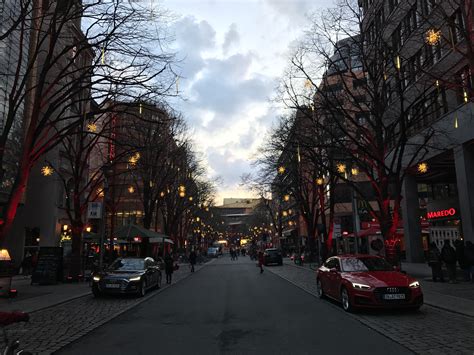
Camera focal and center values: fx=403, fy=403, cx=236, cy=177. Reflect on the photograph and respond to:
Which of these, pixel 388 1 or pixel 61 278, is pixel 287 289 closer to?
pixel 61 278

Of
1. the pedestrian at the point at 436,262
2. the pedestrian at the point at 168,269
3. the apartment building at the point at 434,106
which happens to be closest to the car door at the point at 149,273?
the pedestrian at the point at 168,269

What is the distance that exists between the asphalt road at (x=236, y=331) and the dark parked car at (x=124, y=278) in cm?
165

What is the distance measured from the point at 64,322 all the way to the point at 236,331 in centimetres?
457

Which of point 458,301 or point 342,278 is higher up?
point 342,278

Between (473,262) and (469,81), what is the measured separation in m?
9.33

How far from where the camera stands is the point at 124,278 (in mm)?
14914

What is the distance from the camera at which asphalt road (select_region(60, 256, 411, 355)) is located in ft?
23.5

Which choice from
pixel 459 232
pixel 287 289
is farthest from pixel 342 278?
pixel 459 232

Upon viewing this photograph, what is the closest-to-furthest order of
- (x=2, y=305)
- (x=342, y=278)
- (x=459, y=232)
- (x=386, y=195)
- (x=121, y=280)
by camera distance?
(x=342, y=278) → (x=2, y=305) → (x=121, y=280) → (x=386, y=195) → (x=459, y=232)

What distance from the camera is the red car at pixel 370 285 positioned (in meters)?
10.2

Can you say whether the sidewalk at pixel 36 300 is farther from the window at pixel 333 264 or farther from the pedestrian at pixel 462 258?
the pedestrian at pixel 462 258

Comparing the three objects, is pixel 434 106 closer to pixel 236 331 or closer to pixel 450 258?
pixel 450 258

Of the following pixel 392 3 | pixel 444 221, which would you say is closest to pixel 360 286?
pixel 392 3

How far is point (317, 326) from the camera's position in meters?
9.12
